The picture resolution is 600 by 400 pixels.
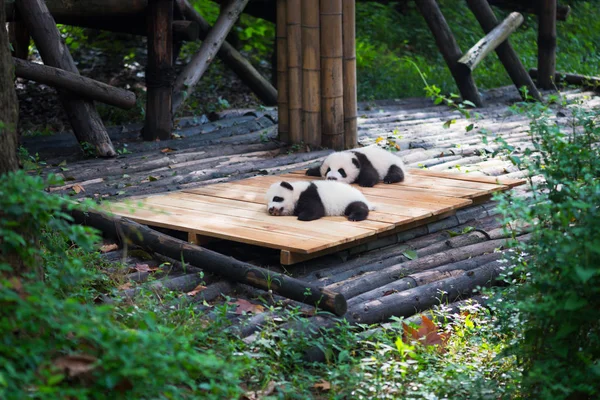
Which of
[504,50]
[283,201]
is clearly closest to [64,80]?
[283,201]

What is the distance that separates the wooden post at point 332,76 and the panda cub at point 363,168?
1.63 meters

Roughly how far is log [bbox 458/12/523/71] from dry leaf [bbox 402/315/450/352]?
25.2 feet

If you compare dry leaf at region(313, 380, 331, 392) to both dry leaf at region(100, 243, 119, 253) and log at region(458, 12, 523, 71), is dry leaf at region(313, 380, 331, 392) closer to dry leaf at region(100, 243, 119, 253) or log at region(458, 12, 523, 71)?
dry leaf at region(100, 243, 119, 253)

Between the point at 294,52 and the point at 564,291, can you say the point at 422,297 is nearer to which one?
the point at 564,291

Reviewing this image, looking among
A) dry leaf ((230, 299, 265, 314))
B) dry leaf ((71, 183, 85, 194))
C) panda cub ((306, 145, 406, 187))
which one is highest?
panda cub ((306, 145, 406, 187))

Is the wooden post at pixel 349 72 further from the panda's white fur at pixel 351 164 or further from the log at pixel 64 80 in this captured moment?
the log at pixel 64 80

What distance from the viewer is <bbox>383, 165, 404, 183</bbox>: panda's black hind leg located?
7113mm

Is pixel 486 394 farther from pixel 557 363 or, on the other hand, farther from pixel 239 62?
pixel 239 62

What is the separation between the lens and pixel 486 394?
3883mm

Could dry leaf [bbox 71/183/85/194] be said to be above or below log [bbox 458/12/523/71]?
below

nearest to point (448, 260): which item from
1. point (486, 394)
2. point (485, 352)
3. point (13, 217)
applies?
point (485, 352)

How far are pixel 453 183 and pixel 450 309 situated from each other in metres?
2.28

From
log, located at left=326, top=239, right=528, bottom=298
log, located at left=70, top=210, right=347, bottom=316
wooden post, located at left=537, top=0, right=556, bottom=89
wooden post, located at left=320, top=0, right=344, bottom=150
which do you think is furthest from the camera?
wooden post, located at left=537, top=0, right=556, bottom=89

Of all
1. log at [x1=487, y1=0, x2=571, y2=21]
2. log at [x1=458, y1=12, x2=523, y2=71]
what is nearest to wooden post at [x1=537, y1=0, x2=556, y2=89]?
log at [x1=487, y1=0, x2=571, y2=21]
